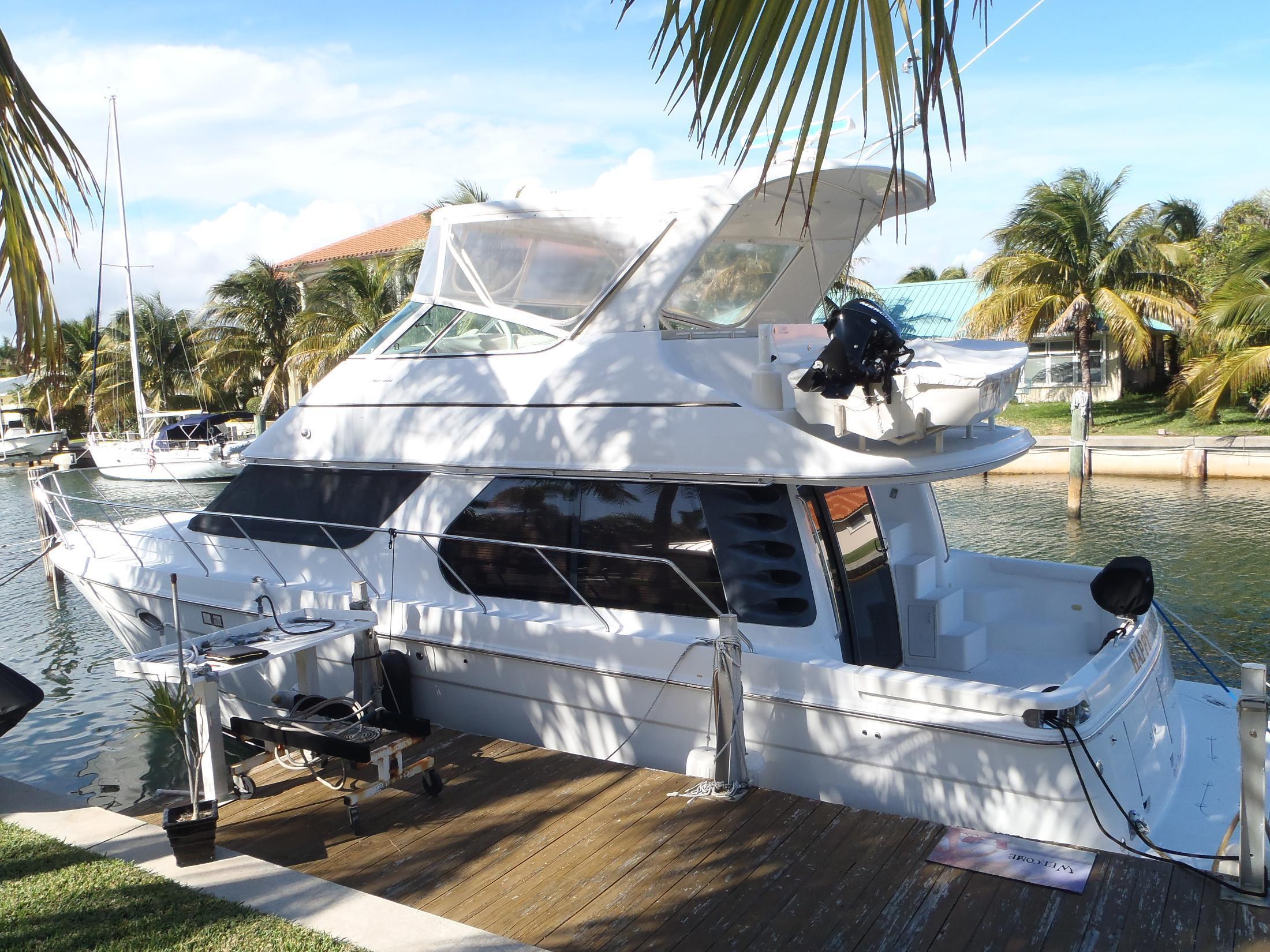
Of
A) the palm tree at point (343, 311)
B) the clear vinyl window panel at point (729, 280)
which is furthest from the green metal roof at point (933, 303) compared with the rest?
the clear vinyl window panel at point (729, 280)

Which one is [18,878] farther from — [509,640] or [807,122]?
[807,122]

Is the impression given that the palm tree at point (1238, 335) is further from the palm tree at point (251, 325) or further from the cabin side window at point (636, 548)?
the palm tree at point (251, 325)

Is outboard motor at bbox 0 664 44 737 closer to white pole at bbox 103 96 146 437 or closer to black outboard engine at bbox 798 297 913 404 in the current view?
black outboard engine at bbox 798 297 913 404

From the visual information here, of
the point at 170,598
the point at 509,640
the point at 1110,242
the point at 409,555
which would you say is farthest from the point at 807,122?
the point at 1110,242

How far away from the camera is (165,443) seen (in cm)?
2692

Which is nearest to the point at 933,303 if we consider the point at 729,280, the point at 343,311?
the point at 343,311

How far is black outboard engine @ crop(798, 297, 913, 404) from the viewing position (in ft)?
15.4

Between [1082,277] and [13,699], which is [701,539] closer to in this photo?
[13,699]

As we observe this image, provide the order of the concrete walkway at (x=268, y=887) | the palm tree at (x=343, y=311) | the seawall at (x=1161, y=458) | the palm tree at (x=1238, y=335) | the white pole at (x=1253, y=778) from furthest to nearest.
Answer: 1. the palm tree at (x=343, y=311)
2. the palm tree at (x=1238, y=335)
3. the seawall at (x=1161, y=458)
4. the concrete walkway at (x=268, y=887)
5. the white pole at (x=1253, y=778)

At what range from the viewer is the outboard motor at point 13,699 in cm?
488

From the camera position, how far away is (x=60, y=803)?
A: 4.95 metres

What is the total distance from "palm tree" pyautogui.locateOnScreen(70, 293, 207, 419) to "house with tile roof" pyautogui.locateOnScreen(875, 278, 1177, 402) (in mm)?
23752

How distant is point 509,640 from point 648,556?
3.27ft

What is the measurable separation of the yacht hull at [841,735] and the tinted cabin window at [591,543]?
340mm
